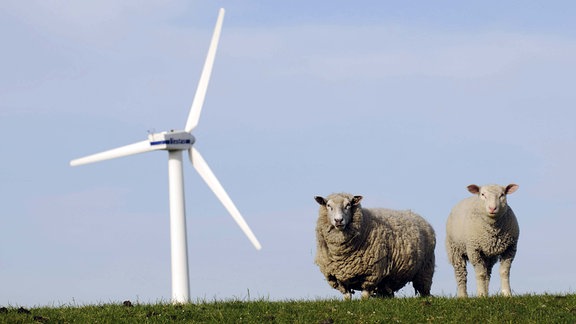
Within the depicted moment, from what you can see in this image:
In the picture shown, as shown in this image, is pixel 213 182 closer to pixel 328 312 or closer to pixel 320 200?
pixel 320 200

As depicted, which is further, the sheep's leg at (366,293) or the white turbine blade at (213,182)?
the white turbine blade at (213,182)

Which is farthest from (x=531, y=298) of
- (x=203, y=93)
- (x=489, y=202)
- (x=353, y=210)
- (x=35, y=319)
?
(x=203, y=93)

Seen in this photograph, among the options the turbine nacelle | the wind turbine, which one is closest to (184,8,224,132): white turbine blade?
the wind turbine

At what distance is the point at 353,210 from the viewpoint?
977 inches

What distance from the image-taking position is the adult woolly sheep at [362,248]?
962 inches

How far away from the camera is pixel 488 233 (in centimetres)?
2461

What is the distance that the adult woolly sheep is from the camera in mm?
24438

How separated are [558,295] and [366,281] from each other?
4.87m

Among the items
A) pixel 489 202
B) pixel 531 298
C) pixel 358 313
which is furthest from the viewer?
pixel 489 202

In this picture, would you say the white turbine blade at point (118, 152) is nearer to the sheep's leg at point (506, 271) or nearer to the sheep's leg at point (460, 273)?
the sheep's leg at point (460, 273)

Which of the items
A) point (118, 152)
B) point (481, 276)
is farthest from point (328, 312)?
point (118, 152)

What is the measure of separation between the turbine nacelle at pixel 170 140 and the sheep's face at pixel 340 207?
5766mm

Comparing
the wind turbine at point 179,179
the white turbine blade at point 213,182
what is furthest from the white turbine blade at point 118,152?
the white turbine blade at point 213,182

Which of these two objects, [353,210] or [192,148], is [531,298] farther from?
[192,148]
